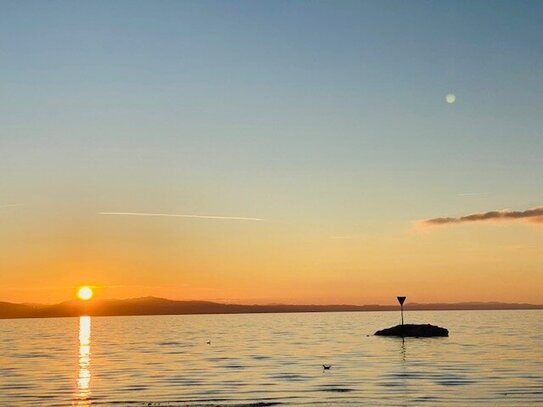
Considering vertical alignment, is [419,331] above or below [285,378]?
above

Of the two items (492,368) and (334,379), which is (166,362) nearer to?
(334,379)

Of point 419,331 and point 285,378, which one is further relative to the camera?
point 419,331

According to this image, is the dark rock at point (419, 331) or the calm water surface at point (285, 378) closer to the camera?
the calm water surface at point (285, 378)

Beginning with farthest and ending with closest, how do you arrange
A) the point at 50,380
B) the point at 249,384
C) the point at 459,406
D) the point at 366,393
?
1. the point at 50,380
2. the point at 249,384
3. the point at 366,393
4. the point at 459,406

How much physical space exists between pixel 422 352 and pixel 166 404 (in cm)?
4358

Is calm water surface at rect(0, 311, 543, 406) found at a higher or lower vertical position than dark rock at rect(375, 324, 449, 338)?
lower

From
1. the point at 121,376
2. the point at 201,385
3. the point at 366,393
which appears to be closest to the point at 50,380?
the point at 121,376

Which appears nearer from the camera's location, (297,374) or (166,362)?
(297,374)

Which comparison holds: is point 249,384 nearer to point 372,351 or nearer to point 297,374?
point 297,374

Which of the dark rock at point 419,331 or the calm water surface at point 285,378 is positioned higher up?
the dark rock at point 419,331

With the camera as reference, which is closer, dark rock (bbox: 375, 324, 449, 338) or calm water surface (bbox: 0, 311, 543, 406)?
calm water surface (bbox: 0, 311, 543, 406)

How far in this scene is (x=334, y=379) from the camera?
4894 centimetres

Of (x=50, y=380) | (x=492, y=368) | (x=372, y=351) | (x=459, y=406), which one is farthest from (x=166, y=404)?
(x=372, y=351)

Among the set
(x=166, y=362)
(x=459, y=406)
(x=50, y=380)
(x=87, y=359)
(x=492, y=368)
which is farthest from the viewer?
(x=87, y=359)
